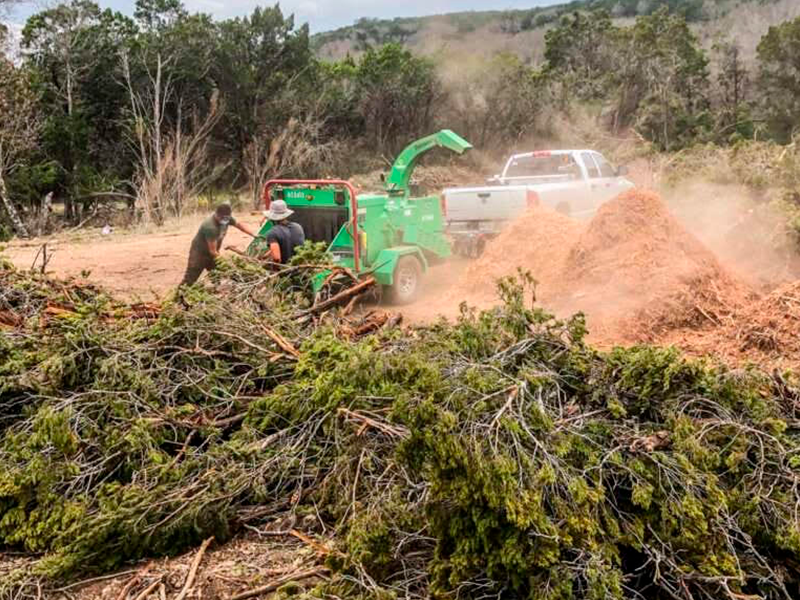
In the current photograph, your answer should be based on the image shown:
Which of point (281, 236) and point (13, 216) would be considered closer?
point (281, 236)

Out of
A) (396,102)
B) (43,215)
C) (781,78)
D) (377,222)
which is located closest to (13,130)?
(43,215)

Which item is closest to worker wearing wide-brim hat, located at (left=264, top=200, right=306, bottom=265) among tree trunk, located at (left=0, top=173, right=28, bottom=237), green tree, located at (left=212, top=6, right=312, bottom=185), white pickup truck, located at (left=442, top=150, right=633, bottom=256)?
white pickup truck, located at (left=442, top=150, right=633, bottom=256)

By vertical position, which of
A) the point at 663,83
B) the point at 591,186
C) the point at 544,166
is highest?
the point at 663,83

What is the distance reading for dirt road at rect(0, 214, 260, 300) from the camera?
37.7ft

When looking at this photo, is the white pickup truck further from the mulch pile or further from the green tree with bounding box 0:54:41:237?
the green tree with bounding box 0:54:41:237

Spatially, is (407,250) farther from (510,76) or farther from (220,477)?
(510,76)

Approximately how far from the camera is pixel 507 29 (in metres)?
48.5

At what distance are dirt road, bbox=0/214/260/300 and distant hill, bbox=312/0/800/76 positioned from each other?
1697 centimetres

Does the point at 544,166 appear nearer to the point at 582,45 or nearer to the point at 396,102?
the point at 396,102

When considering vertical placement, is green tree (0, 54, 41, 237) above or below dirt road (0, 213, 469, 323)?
above

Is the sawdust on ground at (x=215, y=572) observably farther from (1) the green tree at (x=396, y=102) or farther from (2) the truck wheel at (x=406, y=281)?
(1) the green tree at (x=396, y=102)

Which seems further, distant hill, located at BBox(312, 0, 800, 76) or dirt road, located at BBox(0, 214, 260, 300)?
distant hill, located at BBox(312, 0, 800, 76)

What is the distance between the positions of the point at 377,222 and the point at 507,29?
144 feet

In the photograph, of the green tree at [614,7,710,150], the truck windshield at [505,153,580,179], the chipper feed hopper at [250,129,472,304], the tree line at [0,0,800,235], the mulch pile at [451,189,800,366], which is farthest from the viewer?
the green tree at [614,7,710,150]
